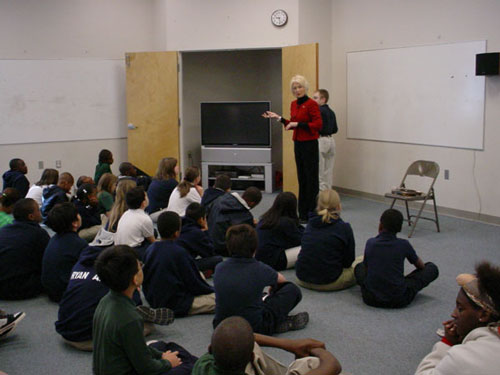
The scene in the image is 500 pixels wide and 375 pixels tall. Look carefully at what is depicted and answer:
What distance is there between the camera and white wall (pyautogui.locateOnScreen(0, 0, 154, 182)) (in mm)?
8289

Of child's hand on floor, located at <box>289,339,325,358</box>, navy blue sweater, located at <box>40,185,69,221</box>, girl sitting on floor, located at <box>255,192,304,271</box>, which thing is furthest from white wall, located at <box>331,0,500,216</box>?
child's hand on floor, located at <box>289,339,325,358</box>

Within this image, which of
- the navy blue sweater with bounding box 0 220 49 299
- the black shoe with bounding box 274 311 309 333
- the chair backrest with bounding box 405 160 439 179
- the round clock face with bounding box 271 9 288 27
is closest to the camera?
the black shoe with bounding box 274 311 309 333

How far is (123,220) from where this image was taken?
4473 mm

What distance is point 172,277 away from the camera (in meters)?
3.81

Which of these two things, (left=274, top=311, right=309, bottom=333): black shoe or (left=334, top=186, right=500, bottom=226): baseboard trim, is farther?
(left=334, top=186, right=500, bottom=226): baseboard trim

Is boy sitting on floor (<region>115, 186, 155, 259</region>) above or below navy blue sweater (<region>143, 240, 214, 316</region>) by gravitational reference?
above

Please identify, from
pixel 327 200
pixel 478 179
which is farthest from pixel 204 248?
pixel 478 179

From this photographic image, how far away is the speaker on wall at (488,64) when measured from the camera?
237 inches

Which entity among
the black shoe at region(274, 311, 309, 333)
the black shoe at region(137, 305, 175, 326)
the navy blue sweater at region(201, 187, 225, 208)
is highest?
the navy blue sweater at region(201, 187, 225, 208)

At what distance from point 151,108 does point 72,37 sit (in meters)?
1.56

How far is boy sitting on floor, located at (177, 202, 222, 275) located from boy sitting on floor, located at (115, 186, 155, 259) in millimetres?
290

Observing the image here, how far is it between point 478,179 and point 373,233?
1402mm

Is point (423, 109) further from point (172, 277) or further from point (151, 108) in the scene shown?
point (172, 277)

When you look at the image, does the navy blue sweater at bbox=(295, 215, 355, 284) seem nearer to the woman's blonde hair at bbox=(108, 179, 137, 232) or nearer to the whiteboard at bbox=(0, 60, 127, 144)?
the woman's blonde hair at bbox=(108, 179, 137, 232)
